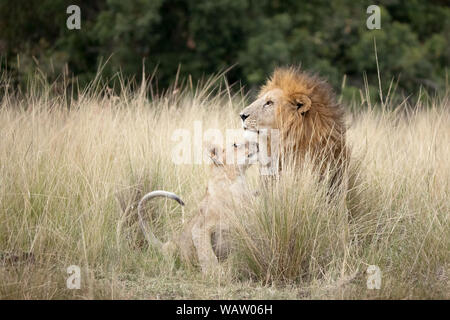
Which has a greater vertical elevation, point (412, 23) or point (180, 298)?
point (412, 23)

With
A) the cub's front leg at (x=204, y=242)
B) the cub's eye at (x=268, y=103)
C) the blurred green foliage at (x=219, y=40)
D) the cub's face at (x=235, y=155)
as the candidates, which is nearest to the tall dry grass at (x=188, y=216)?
the cub's front leg at (x=204, y=242)

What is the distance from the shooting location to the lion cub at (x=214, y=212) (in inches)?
189

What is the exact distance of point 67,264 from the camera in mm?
4676

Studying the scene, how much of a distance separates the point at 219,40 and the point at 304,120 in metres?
8.67

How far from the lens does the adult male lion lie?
5.05 meters

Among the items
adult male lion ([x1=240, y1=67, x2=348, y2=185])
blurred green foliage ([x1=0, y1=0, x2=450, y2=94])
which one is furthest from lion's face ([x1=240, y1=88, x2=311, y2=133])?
blurred green foliage ([x1=0, y1=0, x2=450, y2=94])

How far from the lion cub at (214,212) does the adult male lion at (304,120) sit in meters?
0.27

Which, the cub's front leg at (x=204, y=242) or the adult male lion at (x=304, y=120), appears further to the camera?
the adult male lion at (x=304, y=120)

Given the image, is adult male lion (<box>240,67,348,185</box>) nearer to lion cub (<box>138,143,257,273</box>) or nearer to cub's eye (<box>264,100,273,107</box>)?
cub's eye (<box>264,100,273,107</box>)

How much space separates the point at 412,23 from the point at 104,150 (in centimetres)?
1223

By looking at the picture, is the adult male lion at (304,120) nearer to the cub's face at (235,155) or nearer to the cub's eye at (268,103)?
the cub's eye at (268,103)

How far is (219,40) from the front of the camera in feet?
44.3
